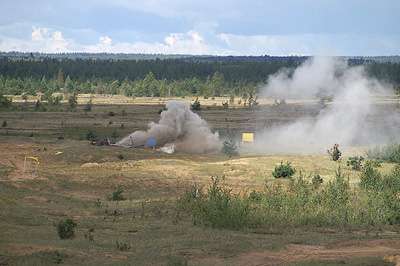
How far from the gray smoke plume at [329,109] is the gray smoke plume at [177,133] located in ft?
27.1

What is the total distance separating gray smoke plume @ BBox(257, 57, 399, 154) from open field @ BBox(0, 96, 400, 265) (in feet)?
27.4

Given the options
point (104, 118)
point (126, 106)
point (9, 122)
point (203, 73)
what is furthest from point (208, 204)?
point (203, 73)

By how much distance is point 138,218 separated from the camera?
2300cm

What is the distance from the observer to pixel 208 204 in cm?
2200

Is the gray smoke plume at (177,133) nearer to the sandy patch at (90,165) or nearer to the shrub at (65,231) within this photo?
the sandy patch at (90,165)

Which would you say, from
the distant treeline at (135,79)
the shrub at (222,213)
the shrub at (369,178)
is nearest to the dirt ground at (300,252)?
the shrub at (222,213)

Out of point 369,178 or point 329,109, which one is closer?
point 369,178

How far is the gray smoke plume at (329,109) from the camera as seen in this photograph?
61.2 meters

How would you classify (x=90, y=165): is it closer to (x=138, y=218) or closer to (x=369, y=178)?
(x=138, y=218)

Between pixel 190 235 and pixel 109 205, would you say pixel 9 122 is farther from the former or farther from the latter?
pixel 190 235

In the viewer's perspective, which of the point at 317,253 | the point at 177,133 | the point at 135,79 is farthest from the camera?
the point at 135,79

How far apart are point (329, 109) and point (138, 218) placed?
51.3 metres

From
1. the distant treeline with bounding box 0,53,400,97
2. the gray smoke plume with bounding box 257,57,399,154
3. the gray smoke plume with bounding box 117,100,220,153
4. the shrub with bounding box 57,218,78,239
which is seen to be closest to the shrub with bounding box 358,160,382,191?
the shrub with bounding box 57,218,78,239

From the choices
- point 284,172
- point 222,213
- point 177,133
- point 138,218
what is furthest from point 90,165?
point 222,213
